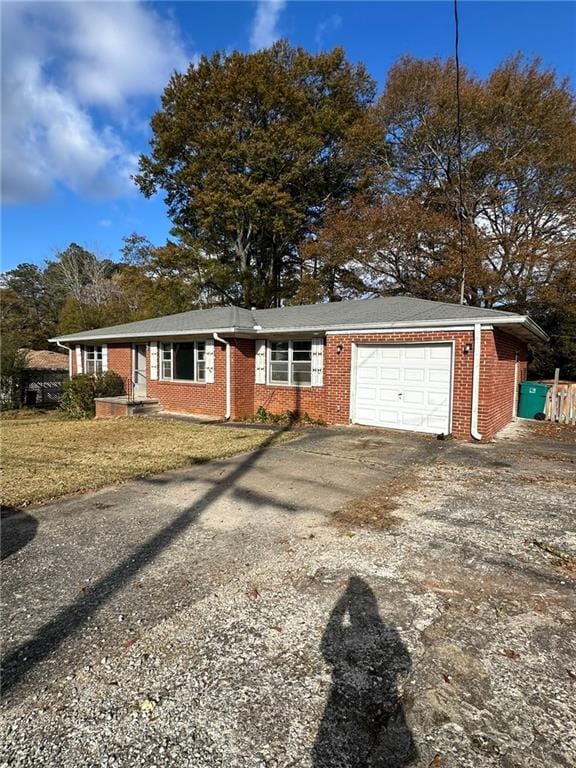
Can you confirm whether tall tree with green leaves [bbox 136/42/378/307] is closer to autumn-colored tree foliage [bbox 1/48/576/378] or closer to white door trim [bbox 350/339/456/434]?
autumn-colored tree foliage [bbox 1/48/576/378]

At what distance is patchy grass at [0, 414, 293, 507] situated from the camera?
19.2 ft

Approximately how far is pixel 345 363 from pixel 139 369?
8.20 meters

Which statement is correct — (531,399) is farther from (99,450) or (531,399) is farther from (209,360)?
(99,450)

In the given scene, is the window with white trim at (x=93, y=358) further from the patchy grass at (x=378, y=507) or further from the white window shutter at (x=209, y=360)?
the patchy grass at (x=378, y=507)

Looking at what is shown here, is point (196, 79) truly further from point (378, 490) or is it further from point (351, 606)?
point (351, 606)

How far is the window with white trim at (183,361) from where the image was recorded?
1316 centimetres

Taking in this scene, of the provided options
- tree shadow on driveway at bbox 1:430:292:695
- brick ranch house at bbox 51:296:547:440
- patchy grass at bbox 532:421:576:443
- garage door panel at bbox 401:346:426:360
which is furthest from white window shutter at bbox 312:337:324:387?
tree shadow on driveway at bbox 1:430:292:695

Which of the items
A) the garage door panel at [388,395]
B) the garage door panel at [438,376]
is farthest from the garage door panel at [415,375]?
the garage door panel at [388,395]

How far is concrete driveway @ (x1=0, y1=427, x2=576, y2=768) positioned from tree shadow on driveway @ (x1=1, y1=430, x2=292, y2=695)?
1cm

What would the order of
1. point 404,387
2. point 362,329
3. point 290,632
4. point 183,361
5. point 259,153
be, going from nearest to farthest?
point 290,632 → point 404,387 → point 362,329 → point 183,361 → point 259,153

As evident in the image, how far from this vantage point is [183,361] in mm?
13797

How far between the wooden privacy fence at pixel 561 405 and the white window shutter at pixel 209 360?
9880 mm

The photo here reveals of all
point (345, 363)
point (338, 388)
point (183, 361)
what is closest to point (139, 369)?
point (183, 361)

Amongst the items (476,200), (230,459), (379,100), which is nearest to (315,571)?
(230,459)
